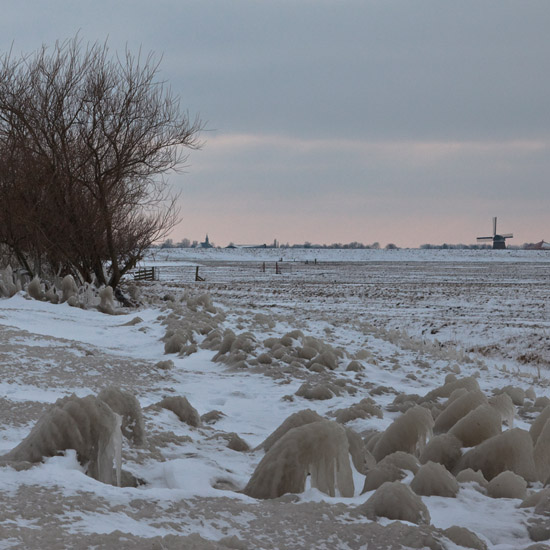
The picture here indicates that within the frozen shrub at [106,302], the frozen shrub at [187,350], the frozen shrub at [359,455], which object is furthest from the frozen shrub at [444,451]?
the frozen shrub at [106,302]

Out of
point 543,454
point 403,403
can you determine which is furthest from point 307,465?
point 403,403

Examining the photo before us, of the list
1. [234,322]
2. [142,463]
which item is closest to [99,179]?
[234,322]

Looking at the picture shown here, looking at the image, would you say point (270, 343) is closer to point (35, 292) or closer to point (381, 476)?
point (381, 476)

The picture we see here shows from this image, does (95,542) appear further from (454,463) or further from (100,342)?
(100,342)

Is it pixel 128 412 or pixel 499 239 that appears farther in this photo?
pixel 499 239

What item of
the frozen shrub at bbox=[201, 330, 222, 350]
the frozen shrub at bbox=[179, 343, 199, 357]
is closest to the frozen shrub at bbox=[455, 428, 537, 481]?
the frozen shrub at bbox=[201, 330, 222, 350]

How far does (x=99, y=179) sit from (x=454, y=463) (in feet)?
46.9

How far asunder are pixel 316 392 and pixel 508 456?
2.97 metres

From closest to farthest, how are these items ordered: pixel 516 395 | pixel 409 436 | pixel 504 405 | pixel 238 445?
pixel 409 436, pixel 238 445, pixel 504 405, pixel 516 395

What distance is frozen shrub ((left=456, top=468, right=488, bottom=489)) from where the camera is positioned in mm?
3162

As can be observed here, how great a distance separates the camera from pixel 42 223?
1684 centimetres

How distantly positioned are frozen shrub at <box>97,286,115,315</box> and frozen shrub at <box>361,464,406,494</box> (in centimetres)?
1130

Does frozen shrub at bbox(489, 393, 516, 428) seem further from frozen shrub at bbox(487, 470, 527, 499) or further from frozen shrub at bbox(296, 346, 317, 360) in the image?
frozen shrub at bbox(296, 346, 317, 360)

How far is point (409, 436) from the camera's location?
3830 millimetres
